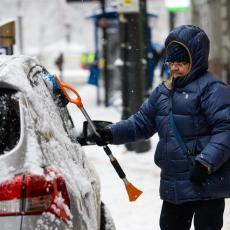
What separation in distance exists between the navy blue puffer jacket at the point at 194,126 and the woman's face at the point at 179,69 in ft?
0.11

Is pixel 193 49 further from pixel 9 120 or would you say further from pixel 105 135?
pixel 9 120

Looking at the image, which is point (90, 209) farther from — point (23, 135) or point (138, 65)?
point (138, 65)

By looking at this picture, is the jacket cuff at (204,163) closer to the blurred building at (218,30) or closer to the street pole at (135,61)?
the street pole at (135,61)

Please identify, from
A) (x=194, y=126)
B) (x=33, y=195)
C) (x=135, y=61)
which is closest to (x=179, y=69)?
(x=194, y=126)

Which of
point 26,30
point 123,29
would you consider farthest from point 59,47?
point 123,29

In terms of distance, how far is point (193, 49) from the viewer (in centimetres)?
389

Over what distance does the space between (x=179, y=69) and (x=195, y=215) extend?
2.83 ft

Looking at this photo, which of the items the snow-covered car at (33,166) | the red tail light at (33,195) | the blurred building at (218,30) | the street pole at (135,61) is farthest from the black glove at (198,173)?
the blurred building at (218,30)

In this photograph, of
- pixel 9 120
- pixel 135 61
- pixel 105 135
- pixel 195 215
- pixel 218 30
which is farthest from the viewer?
pixel 218 30

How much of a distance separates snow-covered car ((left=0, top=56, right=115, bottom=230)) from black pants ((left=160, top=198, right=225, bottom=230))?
2.46 ft

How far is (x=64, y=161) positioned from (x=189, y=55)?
3.70 ft

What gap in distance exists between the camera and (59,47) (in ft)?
182

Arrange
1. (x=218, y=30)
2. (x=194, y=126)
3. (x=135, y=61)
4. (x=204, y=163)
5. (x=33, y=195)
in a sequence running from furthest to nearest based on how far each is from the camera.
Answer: (x=218, y=30) → (x=135, y=61) → (x=194, y=126) → (x=204, y=163) → (x=33, y=195)

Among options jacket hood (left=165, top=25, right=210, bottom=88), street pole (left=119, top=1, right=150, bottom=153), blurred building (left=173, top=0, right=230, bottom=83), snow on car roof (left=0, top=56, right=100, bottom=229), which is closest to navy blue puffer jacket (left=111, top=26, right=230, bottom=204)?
jacket hood (left=165, top=25, right=210, bottom=88)
